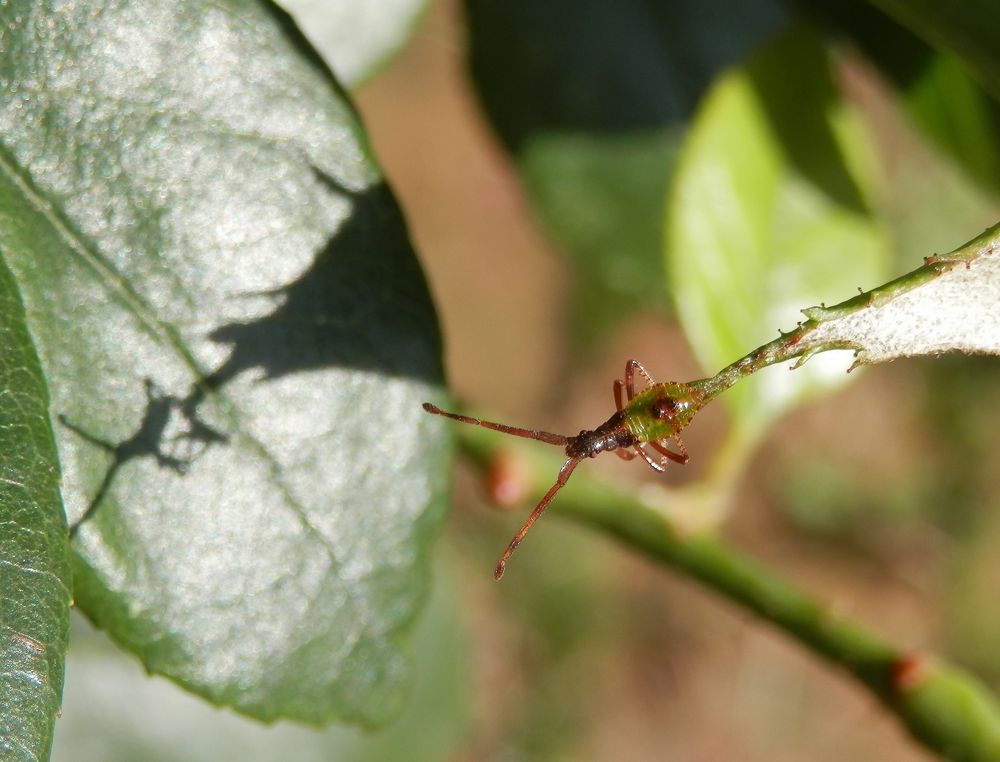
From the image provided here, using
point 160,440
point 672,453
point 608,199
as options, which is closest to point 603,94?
point 608,199

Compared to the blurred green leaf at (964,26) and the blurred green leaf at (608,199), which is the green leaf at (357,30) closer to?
the blurred green leaf at (608,199)

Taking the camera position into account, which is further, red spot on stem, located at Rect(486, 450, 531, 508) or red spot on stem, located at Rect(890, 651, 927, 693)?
red spot on stem, located at Rect(486, 450, 531, 508)

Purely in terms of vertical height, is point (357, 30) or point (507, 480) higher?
point (357, 30)

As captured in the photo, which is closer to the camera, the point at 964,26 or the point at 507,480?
the point at 964,26

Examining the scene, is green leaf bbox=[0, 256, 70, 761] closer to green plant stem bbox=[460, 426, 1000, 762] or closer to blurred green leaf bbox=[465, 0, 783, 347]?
green plant stem bbox=[460, 426, 1000, 762]

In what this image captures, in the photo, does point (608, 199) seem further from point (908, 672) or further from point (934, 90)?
point (908, 672)

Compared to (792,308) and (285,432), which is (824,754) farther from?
(285,432)

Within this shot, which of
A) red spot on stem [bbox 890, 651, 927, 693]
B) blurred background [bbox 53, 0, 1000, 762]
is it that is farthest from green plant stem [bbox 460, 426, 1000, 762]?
blurred background [bbox 53, 0, 1000, 762]
